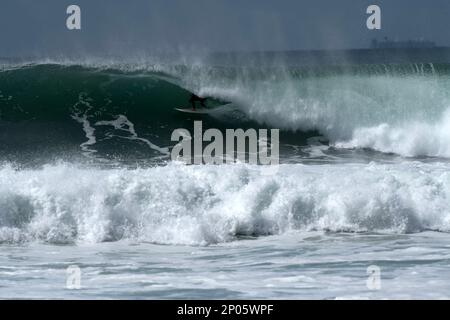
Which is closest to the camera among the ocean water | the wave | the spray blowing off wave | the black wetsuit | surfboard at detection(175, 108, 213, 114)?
the ocean water

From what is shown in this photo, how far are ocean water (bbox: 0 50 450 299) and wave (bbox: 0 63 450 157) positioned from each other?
0.20 feet

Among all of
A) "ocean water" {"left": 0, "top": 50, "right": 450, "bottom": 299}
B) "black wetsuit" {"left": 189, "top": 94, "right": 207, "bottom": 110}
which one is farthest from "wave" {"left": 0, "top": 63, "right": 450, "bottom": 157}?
"black wetsuit" {"left": 189, "top": 94, "right": 207, "bottom": 110}

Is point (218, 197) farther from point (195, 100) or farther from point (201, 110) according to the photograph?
point (195, 100)

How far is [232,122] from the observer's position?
20766 mm

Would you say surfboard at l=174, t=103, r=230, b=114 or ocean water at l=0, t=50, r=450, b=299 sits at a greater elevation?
surfboard at l=174, t=103, r=230, b=114

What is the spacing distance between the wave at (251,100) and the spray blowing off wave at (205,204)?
18.0 feet

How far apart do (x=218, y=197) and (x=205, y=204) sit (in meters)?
0.28

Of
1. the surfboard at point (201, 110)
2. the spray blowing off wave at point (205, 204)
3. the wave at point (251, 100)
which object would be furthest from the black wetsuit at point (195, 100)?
the spray blowing off wave at point (205, 204)

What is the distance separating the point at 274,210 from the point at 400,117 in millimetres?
10700

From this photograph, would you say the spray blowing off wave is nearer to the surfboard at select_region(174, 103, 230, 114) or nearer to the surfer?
the surfboard at select_region(174, 103, 230, 114)

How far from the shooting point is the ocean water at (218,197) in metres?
8.88

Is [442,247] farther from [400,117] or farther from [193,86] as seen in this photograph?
[193,86]

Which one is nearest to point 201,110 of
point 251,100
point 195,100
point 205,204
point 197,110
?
point 197,110

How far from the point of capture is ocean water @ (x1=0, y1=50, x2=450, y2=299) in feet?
29.1
